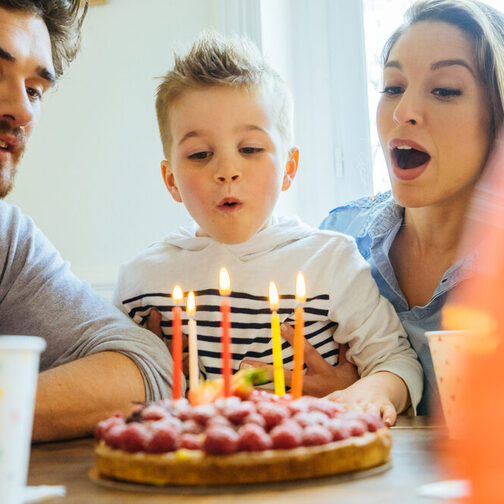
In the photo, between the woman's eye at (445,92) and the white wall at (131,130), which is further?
the white wall at (131,130)

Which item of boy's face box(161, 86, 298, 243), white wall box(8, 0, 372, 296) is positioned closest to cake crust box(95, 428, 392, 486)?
boy's face box(161, 86, 298, 243)

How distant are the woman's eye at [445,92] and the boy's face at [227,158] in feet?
1.15

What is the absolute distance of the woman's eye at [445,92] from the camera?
146 centimetres

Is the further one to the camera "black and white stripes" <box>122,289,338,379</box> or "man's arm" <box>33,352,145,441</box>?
"black and white stripes" <box>122,289,338,379</box>

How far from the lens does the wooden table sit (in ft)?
2.02

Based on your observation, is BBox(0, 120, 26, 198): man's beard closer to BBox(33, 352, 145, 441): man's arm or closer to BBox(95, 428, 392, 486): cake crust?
BBox(33, 352, 145, 441): man's arm

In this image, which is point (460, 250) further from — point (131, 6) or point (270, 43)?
point (131, 6)

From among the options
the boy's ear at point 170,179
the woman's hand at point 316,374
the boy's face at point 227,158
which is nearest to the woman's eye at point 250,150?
the boy's face at point 227,158

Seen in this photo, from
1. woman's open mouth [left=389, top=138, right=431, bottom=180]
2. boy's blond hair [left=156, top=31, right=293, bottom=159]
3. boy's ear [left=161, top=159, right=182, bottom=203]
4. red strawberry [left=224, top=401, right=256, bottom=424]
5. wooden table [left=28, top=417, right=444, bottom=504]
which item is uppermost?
boy's blond hair [left=156, top=31, right=293, bottom=159]

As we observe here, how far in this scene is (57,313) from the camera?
1381 mm

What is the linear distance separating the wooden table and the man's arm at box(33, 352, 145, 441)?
0.78 feet

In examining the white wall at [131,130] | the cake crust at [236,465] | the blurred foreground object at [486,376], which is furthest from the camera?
the white wall at [131,130]

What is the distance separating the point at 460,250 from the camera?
1.54 meters

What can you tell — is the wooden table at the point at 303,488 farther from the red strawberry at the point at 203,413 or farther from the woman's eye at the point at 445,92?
the woman's eye at the point at 445,92
